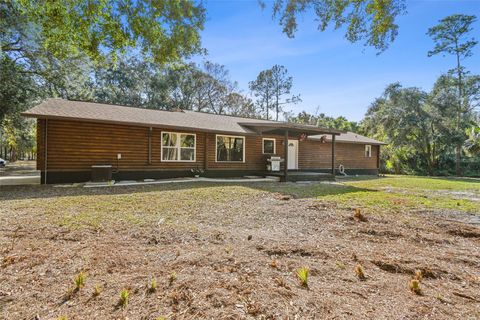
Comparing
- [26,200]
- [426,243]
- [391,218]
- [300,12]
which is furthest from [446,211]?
[26,200]

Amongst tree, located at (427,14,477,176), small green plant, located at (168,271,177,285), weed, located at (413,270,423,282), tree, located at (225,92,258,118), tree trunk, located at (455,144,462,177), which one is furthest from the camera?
tree, located at (225,92,258,118)

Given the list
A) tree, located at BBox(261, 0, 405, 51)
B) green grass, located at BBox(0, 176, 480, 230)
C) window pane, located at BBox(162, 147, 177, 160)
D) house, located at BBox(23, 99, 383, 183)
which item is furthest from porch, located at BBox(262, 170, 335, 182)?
tree, located at BBox(261, 0, 405, 51)

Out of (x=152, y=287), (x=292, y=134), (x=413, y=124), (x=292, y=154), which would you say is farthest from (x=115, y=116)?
(x=413, y=124)

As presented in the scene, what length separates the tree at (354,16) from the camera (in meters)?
5.38

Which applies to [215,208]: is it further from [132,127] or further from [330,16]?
[132,127]

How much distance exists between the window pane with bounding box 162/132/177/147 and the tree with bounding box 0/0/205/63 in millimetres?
5034

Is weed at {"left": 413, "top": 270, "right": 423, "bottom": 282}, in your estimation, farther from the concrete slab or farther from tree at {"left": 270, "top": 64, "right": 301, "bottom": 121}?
tree at {"left": 270, "top": 64, "right": 301, "bottom": 121}

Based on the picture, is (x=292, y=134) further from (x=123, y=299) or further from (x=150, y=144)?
(x=123, y=299)

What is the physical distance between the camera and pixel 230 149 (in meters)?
13.6

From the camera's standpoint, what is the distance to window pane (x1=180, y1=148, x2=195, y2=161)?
12.2m

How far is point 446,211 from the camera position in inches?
231

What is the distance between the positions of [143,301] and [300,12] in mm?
5995

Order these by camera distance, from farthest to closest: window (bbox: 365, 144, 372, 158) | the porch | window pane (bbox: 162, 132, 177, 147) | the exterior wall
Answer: window (bbox: 365, 144, 372, 158) < the porch < window pane (bbox: 162, 132, 177, 147) < the exterior wall

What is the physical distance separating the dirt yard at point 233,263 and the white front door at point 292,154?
10.1m
